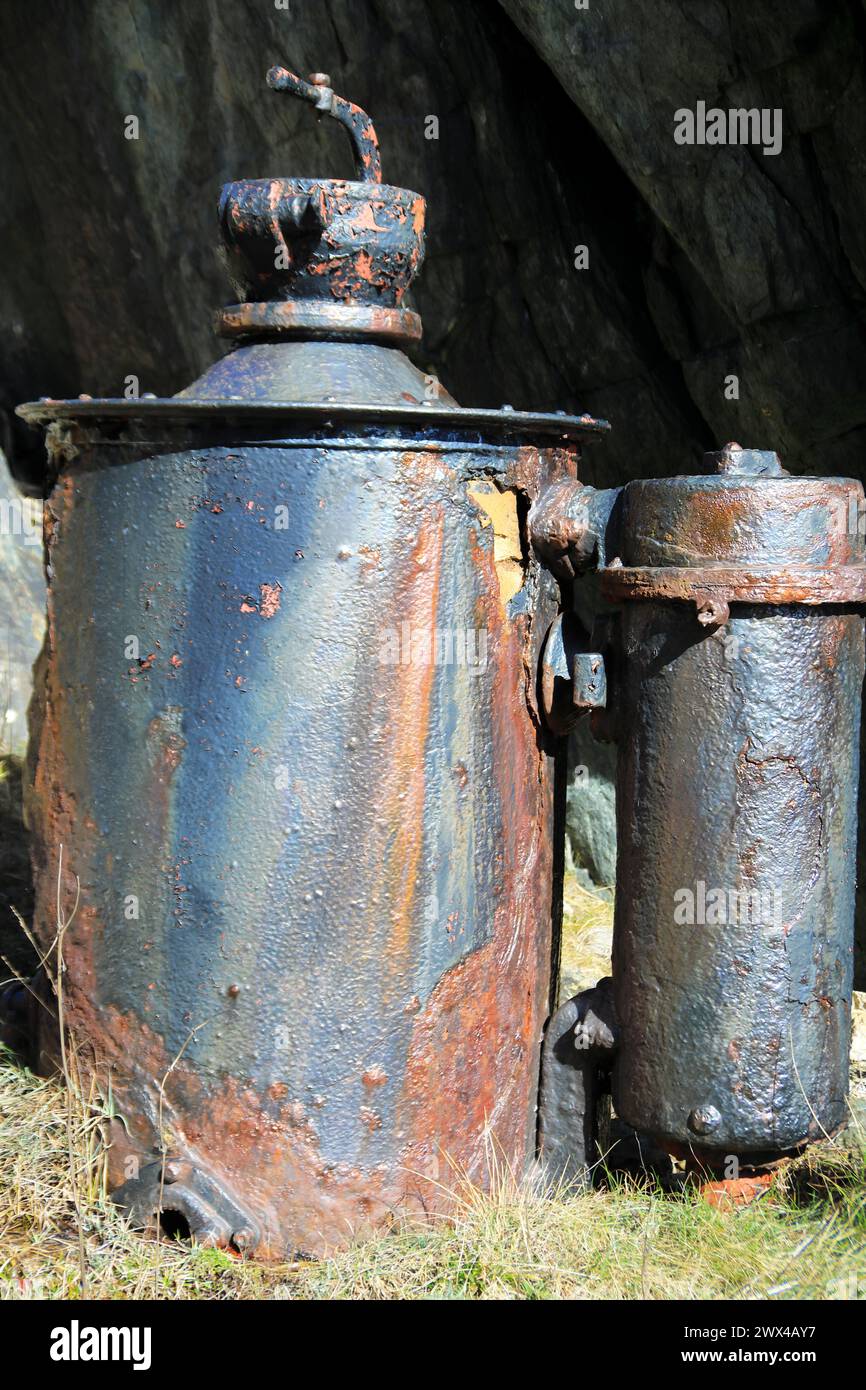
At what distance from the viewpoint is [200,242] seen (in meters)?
6.27

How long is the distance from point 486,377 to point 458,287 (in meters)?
0.32

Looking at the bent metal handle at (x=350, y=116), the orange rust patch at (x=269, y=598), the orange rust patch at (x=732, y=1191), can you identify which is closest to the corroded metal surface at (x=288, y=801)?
the orange rust patch at (x=269, y=598)

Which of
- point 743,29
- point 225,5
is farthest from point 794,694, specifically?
point 225,5

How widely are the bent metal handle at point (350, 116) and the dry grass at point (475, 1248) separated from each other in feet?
6.14

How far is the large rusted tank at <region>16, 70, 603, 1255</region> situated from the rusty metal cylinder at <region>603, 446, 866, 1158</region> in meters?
0.27

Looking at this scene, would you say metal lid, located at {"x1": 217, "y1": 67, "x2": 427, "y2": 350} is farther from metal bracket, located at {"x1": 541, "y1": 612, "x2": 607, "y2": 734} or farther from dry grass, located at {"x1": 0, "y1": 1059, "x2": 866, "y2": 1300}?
dry grass, located at {"x1": 0, "y1": 1059, "x2": 866, "y2": 1300}

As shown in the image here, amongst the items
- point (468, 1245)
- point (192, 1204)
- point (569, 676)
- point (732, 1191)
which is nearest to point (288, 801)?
point (569, 676)

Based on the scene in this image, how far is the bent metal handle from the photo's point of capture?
293cm

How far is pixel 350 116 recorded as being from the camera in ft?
9.74

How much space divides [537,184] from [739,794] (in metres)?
2.84

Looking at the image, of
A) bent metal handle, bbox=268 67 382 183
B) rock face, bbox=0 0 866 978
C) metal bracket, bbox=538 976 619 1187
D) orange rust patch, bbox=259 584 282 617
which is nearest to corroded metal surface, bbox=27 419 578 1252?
orange rust patch, bbox=259 584 282 617

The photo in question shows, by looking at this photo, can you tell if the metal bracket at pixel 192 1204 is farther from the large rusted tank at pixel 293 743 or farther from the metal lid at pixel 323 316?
the metal lid at pixel 323 316

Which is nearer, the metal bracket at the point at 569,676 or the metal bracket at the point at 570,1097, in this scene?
the metal bracket at the point at 569,676

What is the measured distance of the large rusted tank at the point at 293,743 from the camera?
2.66 m
